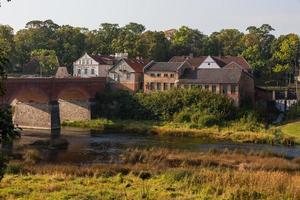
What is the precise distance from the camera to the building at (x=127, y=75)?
7594cm

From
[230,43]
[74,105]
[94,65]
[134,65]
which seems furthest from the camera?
[230,43]

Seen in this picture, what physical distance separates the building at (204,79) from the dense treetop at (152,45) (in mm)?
20038

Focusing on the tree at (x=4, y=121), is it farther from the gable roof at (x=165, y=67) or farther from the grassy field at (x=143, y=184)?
the gable roof at (x=165, y=67)

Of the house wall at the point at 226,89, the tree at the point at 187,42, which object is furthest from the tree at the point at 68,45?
the house wall at the point at 226,89

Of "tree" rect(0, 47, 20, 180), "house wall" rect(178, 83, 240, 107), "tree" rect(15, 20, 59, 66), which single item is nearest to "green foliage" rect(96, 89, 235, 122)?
"house wall" rect(178, 83, 240, 107)

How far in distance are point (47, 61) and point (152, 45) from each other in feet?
63.5

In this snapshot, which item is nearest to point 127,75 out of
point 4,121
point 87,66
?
point 87,66

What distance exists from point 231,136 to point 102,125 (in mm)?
18225

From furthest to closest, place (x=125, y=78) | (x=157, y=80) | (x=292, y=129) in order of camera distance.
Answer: (x=125, y=78), (x=157, y=80), (x=292, y=129)

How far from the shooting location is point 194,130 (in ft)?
196

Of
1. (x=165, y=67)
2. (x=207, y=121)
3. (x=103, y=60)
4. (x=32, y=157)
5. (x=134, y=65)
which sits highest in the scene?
(x=103, y=60)

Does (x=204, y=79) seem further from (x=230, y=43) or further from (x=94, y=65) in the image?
(x=230, y=43)

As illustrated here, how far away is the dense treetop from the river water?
3568 cm

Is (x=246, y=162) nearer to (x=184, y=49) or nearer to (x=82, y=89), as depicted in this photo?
(x=82, y=89)
